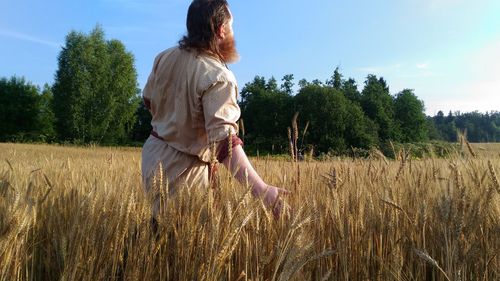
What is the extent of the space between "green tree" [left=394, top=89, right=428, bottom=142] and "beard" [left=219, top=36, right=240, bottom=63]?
174 ft

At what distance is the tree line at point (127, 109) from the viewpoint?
39.5 meters

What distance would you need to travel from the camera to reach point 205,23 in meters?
1.66

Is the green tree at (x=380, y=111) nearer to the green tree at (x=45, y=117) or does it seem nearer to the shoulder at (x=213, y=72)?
the green tree at (x=45, y=117)

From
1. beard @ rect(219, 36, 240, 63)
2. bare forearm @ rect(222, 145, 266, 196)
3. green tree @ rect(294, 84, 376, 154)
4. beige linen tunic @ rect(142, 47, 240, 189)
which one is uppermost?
green tree @ rect(294, 84, 376, 154)

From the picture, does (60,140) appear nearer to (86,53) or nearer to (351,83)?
(86,53)

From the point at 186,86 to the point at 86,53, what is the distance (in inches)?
1762

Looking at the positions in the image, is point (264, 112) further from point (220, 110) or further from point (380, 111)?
point (220, 110)

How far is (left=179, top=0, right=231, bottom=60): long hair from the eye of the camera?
5.45ft

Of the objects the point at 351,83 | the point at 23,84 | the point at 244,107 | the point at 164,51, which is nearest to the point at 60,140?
the point at 23,84

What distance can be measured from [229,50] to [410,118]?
2156 inches

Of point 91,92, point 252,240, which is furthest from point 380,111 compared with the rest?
point 252,240

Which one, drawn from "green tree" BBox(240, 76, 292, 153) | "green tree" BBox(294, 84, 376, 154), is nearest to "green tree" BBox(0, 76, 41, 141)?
"green tree" BBox(240, 76, 292, 153)

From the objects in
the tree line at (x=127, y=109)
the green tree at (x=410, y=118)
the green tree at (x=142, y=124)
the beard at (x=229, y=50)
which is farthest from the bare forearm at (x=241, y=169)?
the green tree at (x=142, y=124)

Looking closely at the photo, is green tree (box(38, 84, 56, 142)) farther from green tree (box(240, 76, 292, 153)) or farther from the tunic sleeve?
the tunic sleeve
